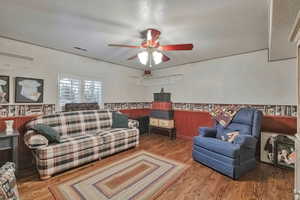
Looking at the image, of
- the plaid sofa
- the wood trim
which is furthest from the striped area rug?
the wood trim

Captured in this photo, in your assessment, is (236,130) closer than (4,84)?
No

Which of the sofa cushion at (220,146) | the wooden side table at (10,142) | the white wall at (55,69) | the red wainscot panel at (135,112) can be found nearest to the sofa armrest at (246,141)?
the sofa cushion at (220,146)

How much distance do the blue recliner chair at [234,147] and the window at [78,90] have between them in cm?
290

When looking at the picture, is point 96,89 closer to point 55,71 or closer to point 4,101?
point 55,71

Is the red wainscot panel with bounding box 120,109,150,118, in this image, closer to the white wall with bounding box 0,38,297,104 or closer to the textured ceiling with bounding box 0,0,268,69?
the white wall with bounding box 0,38,297,104

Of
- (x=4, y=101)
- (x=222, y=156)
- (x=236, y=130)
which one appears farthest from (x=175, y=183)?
(x=4, y=101)

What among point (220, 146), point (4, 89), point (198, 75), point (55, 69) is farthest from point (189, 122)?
point (4, 89)

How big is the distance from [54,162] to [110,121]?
5.19 ft

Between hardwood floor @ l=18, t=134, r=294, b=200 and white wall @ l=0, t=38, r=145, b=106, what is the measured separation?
167 centimetres

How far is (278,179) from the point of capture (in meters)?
2.12

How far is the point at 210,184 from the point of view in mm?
1992

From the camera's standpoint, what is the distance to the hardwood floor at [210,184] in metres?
1.75

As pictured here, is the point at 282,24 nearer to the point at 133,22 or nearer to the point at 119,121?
the point at 133,22

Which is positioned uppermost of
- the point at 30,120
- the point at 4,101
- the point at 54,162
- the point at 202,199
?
the point at 4,101
